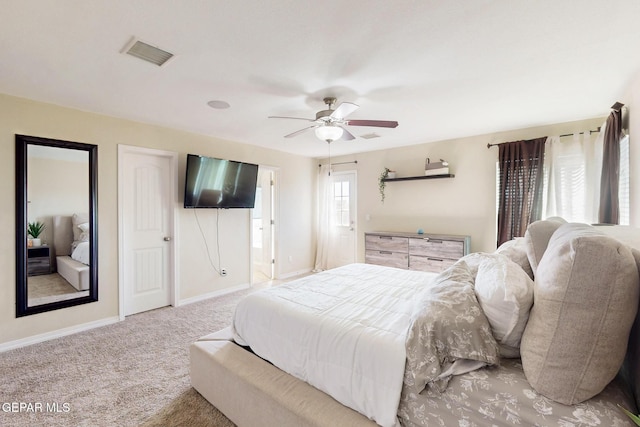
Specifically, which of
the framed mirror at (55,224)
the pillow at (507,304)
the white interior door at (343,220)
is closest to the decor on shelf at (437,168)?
the white interior door at (343,220)

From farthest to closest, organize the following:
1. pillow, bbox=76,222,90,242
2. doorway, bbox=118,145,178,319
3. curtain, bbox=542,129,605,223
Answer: doorway, bbox=118,145,178,319, curtain, bbox=542,129,605,223, pillow, bbox=76,222,90,242

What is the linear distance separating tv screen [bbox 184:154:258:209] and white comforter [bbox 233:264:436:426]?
7.62ft

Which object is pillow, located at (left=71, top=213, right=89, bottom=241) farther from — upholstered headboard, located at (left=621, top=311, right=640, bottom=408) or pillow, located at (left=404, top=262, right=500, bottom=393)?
upholstered headboard, located at (left=621, top=311, right=640, bottom=408)

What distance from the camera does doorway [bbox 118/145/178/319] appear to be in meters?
3.49

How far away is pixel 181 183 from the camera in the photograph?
3951 millimetres

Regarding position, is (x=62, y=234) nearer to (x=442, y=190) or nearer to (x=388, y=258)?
(x=388, y=258)

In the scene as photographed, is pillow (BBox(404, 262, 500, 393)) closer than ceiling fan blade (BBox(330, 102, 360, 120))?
Yes

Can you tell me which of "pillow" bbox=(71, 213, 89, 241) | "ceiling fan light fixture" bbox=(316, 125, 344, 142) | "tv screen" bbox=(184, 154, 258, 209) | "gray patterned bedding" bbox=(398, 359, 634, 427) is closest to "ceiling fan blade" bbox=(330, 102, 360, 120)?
"ceiling fan light fixture" bbox=(316, 125, 344, 142)

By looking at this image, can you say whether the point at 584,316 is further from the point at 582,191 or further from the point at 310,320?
the point at 582,191

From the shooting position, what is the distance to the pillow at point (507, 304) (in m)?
1.16

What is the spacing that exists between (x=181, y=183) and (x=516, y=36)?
399 centimetres

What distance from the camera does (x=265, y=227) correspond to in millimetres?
5715

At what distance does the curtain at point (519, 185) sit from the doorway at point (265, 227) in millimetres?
3735

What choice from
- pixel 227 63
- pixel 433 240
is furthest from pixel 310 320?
pixel 433 240
